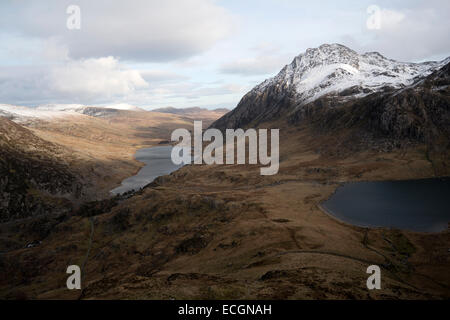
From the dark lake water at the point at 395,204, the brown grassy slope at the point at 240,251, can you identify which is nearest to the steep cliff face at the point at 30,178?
the brown grassy slope at the point at 240,251

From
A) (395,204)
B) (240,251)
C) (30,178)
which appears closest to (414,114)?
(395,204)

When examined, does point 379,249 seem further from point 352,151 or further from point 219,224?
point 352,151

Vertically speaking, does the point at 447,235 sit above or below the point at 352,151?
below

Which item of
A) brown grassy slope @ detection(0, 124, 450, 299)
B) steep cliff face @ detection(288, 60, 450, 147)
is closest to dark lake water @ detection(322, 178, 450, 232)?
brown grassy slope @ detection(0, 124, 450, 299)

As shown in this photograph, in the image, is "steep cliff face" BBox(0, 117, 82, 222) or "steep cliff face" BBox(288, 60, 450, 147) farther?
"steep cliff face" BBox(288, 60, 450, 147)

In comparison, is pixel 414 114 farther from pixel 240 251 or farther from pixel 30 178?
pixel 30 178

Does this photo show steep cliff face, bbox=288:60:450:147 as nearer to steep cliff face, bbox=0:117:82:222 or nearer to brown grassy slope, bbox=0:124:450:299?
brown grassy slope, bbox=0:124:450:299
